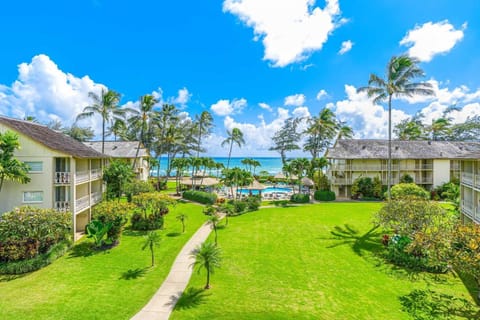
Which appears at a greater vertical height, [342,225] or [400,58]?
[400,58]

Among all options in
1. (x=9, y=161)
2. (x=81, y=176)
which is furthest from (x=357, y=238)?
(x=9, y=161)

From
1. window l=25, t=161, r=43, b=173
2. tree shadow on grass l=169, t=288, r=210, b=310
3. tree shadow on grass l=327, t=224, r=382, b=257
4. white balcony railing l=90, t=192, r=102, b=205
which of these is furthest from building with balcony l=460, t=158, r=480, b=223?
white balcony railing l=90, t=192, r=102, b=205

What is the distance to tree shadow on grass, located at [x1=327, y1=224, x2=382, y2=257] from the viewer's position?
1841cm

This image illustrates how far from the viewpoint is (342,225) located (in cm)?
2352

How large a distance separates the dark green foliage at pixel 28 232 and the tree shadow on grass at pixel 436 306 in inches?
826

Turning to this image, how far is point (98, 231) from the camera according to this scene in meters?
18.5

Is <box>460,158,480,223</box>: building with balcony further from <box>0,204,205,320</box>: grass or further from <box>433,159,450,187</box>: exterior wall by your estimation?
<box>0,204,205,320</box>: grass

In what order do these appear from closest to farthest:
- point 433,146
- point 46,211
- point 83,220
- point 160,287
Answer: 1. point 160,287
2. point 46,211
3. point 83,220
4. point 433,146

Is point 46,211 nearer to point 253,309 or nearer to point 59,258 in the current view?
point 59,258

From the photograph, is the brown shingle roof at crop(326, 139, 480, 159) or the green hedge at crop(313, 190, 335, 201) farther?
the brown shingle roof at crop(326, 139, 480, 159)

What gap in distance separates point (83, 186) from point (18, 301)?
14.5 metres

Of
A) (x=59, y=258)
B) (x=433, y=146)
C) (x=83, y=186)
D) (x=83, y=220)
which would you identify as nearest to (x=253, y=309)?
(x=59, y=258)

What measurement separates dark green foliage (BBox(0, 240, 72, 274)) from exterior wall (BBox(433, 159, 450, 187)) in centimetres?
4657

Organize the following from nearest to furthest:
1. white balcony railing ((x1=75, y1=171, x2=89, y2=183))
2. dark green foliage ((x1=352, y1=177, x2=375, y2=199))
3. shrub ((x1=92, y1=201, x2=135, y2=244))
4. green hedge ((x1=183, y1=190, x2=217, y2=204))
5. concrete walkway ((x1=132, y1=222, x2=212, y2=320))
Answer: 1. concrete walkway ((x1=132, y1=222, x2=212, y2=320))
2. shrub ((x1=92, y1=201, x2=135, y2=244))
3. white balcony railing ((x1=75, y1=171, x2=89, y2=183))
4. green hedge ((x1=183, y1=190, x2=217, y2=204))
5. dark green foliage ((x1=352, y1=177, x2=375, y2=199))
